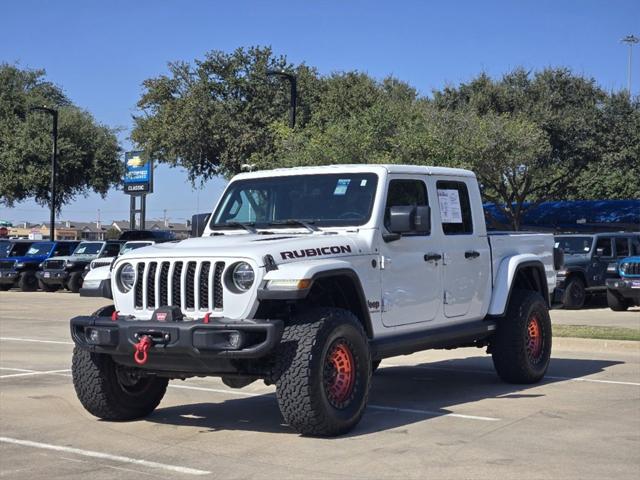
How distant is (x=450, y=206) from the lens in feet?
31.8

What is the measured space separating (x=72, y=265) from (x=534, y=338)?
81.8ft

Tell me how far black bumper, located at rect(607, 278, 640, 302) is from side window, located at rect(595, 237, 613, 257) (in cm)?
233

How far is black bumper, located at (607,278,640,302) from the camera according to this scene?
2141cm

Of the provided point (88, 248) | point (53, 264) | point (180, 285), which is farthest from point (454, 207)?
point (88, 248)

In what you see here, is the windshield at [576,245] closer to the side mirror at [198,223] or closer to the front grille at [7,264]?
the side mirror at [198,223]

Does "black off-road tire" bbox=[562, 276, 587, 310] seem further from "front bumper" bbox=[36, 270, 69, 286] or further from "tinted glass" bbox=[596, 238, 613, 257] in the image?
"front bumper" bbox=[36, 270, 69, 286]

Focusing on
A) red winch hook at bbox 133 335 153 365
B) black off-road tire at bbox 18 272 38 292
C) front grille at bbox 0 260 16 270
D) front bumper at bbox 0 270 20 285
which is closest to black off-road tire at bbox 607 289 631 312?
red winch hook at bbox 133 335 153 365

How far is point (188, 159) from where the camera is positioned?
43.1m

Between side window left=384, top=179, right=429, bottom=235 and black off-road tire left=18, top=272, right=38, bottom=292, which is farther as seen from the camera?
black off-road tire left=18, top=272, right=38, bottom=292

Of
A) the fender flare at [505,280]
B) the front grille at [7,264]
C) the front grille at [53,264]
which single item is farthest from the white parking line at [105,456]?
the front grille at [7,264]

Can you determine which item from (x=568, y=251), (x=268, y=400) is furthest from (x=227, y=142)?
(x=268, y=400)

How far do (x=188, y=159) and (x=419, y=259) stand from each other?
115 feet

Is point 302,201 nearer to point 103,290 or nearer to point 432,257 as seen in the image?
point 432,257

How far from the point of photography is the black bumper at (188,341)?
7.05m
